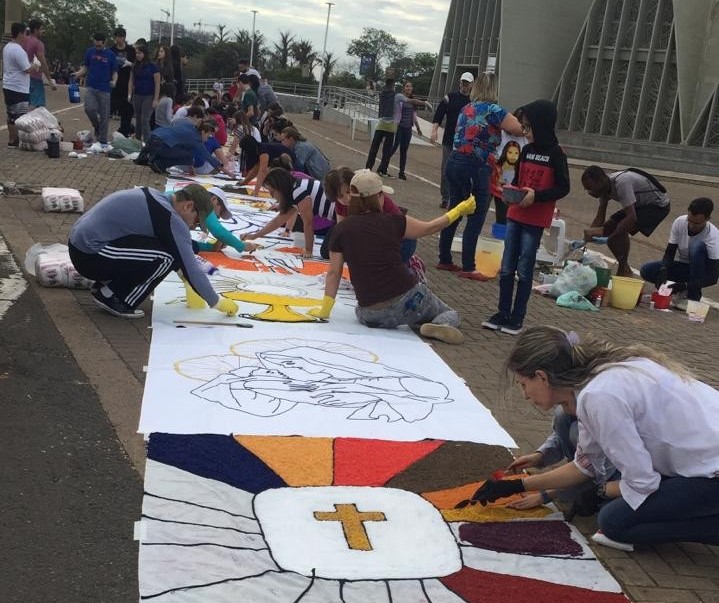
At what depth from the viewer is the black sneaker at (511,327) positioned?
20.8 ft

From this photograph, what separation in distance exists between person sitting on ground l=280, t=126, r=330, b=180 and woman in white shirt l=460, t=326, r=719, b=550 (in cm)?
731

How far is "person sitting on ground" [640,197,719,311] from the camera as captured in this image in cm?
824

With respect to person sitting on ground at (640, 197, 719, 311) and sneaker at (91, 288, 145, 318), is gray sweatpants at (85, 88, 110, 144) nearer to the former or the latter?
sneaker at (91, 288, 145, 318)

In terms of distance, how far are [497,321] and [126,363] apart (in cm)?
286

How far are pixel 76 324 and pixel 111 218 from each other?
0.69 metres

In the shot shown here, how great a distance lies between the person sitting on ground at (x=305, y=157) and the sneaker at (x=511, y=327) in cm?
439

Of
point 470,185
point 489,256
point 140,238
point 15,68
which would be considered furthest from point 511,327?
point 15,68

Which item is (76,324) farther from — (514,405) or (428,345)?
(514,405)

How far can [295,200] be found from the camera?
7988 millimetres

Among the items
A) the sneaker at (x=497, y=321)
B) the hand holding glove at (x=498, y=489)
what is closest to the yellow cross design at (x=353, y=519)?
the hand holding glove at (x=498, y=489)

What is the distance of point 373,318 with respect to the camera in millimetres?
5945

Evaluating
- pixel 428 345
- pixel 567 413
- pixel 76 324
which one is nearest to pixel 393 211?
pixel 428 345

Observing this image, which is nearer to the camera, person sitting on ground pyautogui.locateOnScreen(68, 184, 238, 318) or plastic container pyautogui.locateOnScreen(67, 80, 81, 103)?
person sitting on ground pyautogui.locateOnScreen(68, 184, 238, 318)

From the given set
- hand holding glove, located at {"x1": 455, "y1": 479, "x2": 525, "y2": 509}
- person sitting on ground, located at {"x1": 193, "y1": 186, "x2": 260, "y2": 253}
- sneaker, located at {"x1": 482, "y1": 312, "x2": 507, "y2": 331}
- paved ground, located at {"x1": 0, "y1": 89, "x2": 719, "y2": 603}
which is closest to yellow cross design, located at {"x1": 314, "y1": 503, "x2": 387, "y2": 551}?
hand holding glove, located at {"x1": 455, "y1": 479, "x2": 525, "y2": 509}
